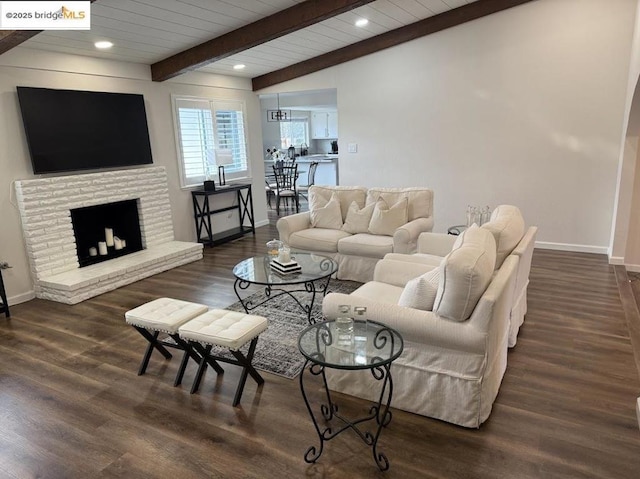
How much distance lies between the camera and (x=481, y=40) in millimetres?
5555

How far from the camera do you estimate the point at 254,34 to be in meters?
4.59

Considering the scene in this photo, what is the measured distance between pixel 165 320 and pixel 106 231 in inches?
123

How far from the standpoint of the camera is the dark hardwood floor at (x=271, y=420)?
6.77ft

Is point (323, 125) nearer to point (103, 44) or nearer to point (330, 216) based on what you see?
point (330, 216)

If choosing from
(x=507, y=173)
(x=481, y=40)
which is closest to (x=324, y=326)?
(x=507, y=173)

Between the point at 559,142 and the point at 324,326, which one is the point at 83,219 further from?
the point at 559,142

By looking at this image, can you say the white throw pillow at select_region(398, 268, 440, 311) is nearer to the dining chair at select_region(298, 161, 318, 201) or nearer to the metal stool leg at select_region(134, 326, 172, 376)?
the metal stool leg at select_region(134, 326, 172, 376)

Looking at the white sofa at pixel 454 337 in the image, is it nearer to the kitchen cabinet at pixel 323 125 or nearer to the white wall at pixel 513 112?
the white wall at pixel 513 112

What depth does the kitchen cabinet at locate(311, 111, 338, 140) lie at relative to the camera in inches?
498

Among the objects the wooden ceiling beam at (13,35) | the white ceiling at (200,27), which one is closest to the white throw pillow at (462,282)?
the white ceiling at (200,27)

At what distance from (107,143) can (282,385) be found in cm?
375

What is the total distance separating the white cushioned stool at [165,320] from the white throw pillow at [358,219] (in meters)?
2.37

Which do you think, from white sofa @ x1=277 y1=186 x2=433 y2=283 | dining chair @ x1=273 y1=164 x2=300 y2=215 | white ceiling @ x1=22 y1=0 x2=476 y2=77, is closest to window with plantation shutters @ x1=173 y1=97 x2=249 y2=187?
white ceiling @ x1=22 y1=0 x2=476 y2=77

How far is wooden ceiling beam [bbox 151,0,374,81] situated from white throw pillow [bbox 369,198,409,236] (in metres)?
1.99
